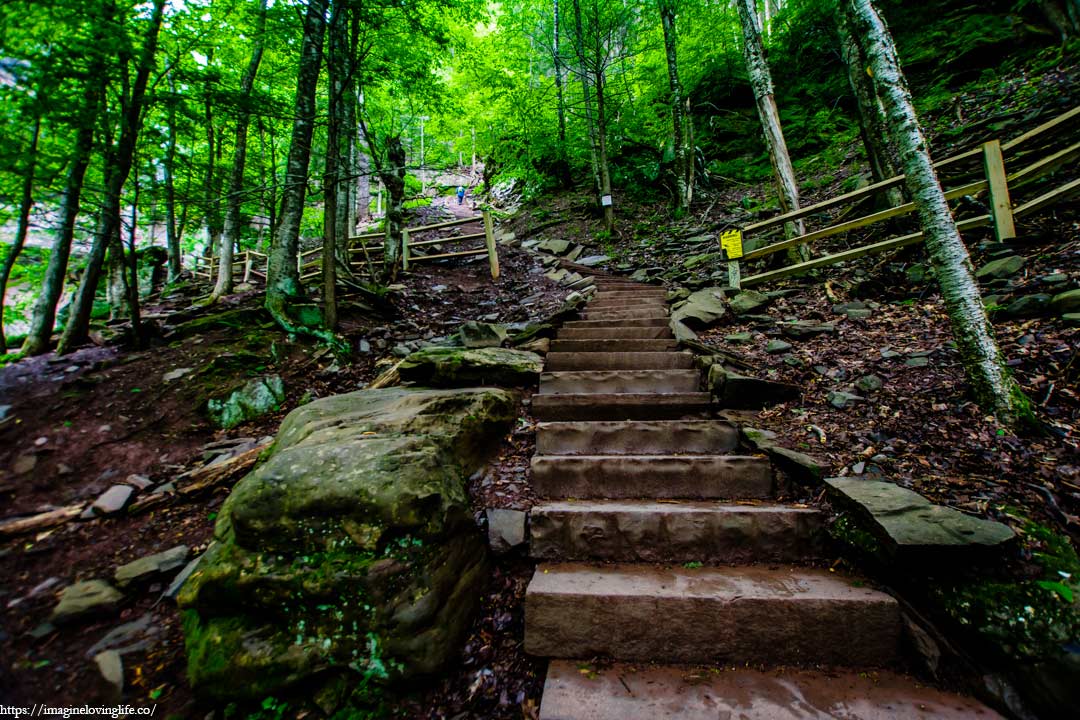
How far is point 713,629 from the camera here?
201 centimetres

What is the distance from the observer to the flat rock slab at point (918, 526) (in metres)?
1.80

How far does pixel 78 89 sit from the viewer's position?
4.52m

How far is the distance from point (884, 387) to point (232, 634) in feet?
15.7

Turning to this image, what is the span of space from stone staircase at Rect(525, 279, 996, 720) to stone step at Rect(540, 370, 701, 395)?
0.84 metres

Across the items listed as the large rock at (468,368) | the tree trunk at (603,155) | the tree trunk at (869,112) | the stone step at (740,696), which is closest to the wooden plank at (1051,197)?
the tree trunk at (869,112)

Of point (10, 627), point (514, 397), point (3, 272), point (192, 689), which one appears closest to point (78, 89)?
point (3, 272)

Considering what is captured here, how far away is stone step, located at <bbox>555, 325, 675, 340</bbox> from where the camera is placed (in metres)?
5.63

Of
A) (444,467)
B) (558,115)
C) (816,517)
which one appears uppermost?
(558,115)

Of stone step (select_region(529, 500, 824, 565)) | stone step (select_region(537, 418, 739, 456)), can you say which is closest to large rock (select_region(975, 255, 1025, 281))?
stone step (select_region(537, 418, 739, 456))

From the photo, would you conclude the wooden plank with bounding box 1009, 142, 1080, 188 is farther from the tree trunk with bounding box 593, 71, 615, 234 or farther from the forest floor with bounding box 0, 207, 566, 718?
the tree trunk with bounding box 593, 71, 615, 234

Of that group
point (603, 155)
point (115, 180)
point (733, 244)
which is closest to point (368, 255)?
point (115, 180)

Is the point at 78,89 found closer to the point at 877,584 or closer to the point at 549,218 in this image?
the point at 877,584

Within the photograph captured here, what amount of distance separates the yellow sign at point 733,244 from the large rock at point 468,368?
4292mm

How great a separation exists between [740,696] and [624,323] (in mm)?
4847
